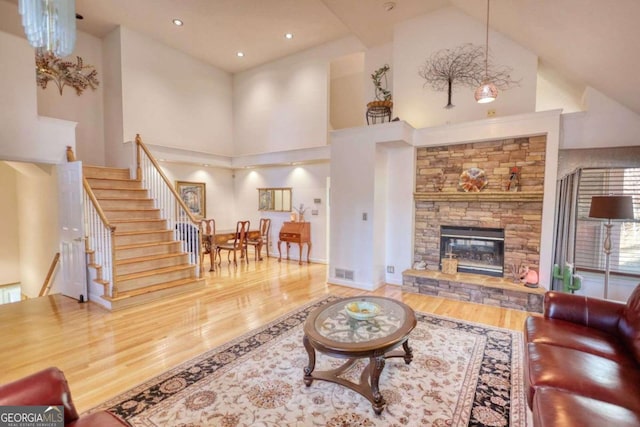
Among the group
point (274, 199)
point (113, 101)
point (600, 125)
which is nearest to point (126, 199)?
point (113, 101)

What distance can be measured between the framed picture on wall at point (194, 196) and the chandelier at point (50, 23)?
544cm

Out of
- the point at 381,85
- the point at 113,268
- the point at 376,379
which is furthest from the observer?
the point at 381,85

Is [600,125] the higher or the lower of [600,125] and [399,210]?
the higher

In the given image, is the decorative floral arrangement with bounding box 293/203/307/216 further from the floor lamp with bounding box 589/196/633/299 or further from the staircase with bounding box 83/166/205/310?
the floor lamp with bounding box 589/196/633/299

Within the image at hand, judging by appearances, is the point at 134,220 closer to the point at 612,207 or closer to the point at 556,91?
the point at 612,207

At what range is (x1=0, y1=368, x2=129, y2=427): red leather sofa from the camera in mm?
1275

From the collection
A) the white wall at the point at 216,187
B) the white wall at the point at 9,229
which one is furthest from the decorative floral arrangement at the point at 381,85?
the white wall at the point at 9,229

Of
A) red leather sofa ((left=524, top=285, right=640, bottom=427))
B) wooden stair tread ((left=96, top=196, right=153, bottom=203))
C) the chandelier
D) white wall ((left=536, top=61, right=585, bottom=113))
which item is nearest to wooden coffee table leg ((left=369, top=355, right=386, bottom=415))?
red leather sofa ((left=524, top=285, right=640, bottom=427))

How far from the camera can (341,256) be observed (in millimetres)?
5191

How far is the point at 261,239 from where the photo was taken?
7426 millimetres

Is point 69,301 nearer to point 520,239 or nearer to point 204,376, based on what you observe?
point 204,376

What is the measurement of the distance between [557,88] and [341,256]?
172 inches

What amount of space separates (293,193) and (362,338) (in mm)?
5780

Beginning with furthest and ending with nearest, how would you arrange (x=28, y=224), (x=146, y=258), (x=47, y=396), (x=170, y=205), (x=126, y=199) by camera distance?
(x=28, y=224) → (x=170, y=205) → (x=126, y=199) → (x=146, y=258) → (x=47, y=396)
